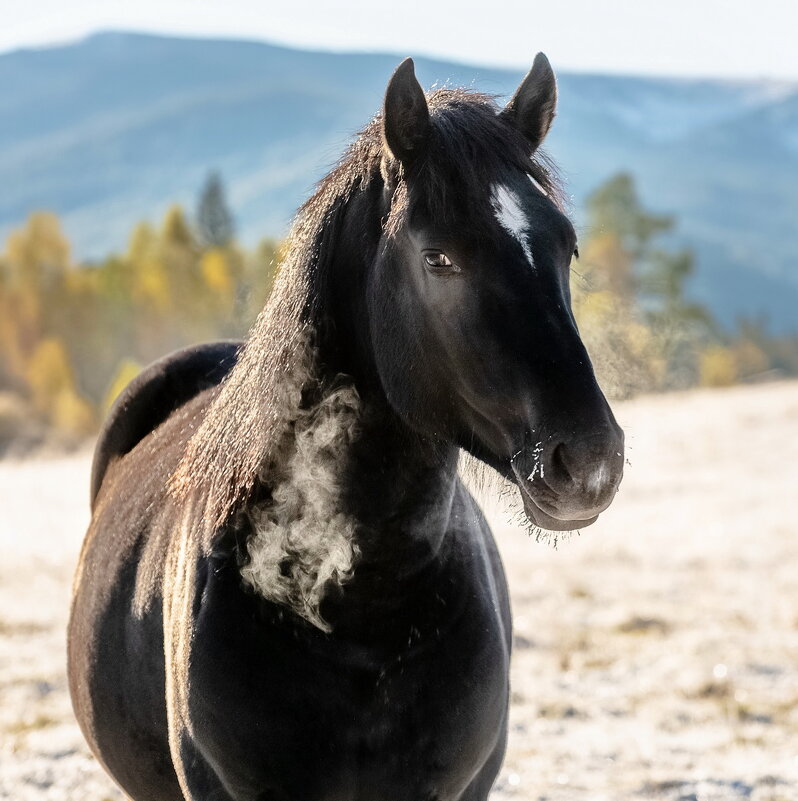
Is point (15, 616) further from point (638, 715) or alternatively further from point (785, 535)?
point (785, 535)

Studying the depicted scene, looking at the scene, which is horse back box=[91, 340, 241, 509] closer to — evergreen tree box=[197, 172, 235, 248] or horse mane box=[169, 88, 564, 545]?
horse mane box=[169, 88, 564, 545]

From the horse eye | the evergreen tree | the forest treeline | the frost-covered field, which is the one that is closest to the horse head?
the horse eye

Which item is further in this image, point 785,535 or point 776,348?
point 776,348

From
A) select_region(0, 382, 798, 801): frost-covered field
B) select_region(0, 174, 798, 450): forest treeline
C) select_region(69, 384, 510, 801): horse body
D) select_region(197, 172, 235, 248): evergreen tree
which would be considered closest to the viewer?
select_region(69, 384, 510, 801): horse body

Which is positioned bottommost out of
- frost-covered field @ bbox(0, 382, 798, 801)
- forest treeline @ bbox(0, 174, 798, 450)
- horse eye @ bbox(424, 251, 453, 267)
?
forest treeline @ bbox(0, 174, 798, 450)

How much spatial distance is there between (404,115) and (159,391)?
7.54 feet

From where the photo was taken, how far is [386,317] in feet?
8.59

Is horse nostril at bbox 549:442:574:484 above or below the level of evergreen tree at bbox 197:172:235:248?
above


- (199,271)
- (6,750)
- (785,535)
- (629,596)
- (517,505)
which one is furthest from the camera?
(199,271)

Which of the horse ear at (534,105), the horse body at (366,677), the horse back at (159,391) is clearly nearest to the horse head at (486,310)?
the horse ear at (534,105)

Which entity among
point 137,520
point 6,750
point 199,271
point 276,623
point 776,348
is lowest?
point 776,348

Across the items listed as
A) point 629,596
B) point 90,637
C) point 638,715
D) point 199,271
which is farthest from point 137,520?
point 199,271

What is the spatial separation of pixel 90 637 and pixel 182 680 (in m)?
1.04

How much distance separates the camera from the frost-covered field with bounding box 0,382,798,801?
18.9 feet
